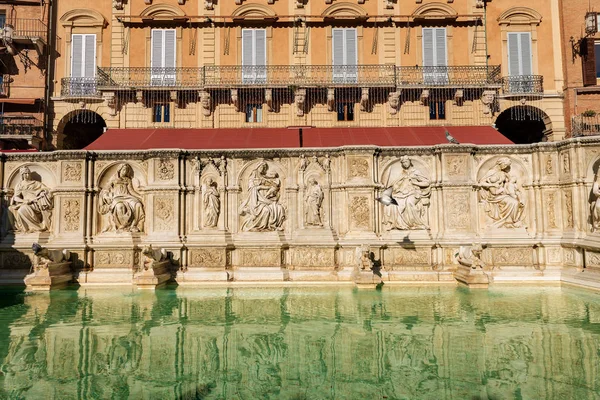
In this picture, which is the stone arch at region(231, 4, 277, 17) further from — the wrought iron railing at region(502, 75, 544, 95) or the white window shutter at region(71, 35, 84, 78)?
the wrought iron railing at region(502, 75, 544, 95)

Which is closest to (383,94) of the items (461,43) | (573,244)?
(461,43)

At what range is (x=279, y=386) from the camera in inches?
210

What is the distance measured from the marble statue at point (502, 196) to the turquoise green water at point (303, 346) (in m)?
2.61

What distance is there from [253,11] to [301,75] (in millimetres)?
4463

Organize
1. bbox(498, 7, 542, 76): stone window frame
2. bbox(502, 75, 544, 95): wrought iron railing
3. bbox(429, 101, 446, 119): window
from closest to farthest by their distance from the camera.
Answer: bbox(429, 101, 446, 119): window < bbox(498, 7, 542, 76): stone window frame < bbox(502, 75, 544, 95): wrought iron railing

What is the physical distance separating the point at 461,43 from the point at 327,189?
1427cm

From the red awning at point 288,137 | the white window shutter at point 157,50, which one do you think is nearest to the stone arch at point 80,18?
the white window shutter at point 157,50

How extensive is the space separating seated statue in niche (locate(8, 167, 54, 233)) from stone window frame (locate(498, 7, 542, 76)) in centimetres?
2232

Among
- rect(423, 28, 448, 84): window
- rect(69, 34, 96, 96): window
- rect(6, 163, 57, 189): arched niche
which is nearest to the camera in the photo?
rect(6, 163, 57, 189): arched niche

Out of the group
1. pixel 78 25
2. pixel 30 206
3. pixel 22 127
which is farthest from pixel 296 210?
pixel 78 25

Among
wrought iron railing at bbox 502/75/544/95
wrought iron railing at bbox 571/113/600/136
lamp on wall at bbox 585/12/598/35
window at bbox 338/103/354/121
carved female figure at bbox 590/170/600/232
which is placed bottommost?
carved female figure at bbox 590/170/600/232

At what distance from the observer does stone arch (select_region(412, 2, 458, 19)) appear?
21109 millimetres

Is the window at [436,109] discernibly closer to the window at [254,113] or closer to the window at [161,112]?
the window at [254,113]

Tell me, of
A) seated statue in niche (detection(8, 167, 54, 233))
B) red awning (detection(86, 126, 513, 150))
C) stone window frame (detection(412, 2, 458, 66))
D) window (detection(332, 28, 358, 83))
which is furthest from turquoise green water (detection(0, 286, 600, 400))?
stone window frame (detection(412, 2, 458, 66))
